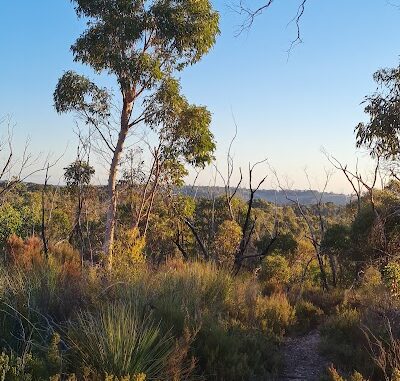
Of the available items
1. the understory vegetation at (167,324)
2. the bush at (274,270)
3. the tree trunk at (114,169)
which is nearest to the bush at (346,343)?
the understory vegetation at (167,324)

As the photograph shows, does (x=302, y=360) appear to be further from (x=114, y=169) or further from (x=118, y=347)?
(x=114, y=169)

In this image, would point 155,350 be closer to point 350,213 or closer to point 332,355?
point 332,355

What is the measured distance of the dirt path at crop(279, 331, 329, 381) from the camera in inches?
253

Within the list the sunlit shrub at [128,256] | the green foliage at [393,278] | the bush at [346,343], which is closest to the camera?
the bush at [346,343]

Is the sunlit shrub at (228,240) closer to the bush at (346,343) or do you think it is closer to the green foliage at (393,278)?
the bush at (346,343)

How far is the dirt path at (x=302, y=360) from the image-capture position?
6.41 meters

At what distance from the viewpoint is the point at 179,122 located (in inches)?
502

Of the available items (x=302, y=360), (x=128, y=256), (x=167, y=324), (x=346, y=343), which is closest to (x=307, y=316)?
(x=346, y=343)

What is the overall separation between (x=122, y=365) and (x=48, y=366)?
0.65 meters

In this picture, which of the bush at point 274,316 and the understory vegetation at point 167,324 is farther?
the bush at point 274,316

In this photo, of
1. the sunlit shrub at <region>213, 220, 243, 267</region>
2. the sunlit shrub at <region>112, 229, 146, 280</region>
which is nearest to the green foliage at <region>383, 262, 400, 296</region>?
the sunlit shrub at <region>112, 229, 146, 280</region>

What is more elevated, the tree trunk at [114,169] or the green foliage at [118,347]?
the tree trunk at [114,169]

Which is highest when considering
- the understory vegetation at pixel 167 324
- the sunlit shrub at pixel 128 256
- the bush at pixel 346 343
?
the sunlit shrub at pixel 128 256

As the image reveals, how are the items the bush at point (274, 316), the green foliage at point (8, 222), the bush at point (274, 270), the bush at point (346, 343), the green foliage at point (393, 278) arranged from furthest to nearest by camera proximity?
the green foliage at point (8, 222) → the bush at point (274, 270) → the green foliage at point (393, 278) → the bush at point (274, 316) → the bush at point (346, 343)
